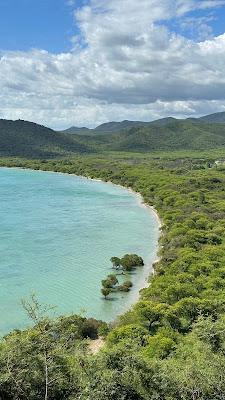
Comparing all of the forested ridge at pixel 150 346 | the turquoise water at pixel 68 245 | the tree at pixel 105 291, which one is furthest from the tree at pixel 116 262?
the tree at pixel 105 291

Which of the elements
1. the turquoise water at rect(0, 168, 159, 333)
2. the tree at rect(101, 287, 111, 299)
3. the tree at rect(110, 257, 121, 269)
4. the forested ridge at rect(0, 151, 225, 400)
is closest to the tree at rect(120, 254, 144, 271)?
the tree at rect(110, 257, 121, 269)

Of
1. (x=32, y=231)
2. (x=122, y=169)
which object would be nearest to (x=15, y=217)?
(x=32, y=231)

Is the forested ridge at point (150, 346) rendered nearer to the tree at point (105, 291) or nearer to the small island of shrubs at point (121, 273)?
the small island of shrubs at point (121, 273)

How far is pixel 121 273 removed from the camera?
5203 cm

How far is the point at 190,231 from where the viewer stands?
60.3 m

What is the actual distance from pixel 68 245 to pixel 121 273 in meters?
14.6

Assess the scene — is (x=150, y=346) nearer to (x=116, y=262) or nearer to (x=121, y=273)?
(x=121, y=273)

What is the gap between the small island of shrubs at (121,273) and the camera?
46.3 m

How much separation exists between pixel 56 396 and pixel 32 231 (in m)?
54.5

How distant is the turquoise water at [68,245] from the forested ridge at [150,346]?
4.57 m

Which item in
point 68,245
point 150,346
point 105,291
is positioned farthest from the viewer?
point 68,245

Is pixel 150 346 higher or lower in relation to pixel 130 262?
higher

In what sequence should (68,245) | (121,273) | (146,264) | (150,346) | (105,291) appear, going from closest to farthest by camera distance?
(150,346) < (105,291) < (121,273) < (146,264) < (68,245)

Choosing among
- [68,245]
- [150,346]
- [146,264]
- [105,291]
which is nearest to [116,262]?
[146,264]
